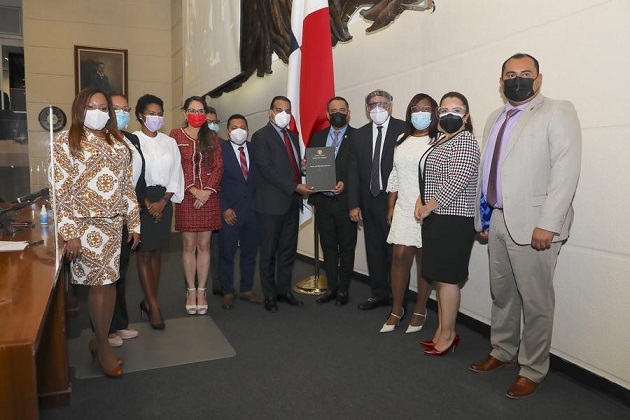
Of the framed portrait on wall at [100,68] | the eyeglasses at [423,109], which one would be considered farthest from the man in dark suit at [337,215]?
the framed portrait on wall at [100,68]

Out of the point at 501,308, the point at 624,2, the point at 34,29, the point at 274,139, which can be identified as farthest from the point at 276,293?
the point at 34,29

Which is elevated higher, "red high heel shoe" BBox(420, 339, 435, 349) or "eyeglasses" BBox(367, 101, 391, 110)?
"eyeglasses" BBox(367, 101, 391, 110)

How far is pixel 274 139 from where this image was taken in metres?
3.61

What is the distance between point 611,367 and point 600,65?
55.3 inches

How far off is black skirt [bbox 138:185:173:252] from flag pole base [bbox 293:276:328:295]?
142 centimetres

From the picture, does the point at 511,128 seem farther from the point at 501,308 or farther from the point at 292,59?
the point at 292,59

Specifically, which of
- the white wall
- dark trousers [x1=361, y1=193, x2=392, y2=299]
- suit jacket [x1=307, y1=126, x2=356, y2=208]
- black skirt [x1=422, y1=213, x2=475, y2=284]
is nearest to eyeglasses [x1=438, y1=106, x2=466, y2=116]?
the white wall

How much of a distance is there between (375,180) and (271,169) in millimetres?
727

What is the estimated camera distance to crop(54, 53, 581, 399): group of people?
2.28 metres

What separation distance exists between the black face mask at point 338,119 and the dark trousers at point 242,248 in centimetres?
92

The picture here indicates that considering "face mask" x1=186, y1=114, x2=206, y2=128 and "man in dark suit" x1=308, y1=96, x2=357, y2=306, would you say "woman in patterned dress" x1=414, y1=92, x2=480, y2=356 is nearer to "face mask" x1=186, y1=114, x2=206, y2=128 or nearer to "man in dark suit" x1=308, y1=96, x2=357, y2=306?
"man in dark suit" x1=308, y1=96, x2=357, y2=306

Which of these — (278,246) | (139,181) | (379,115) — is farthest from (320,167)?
(139,181)

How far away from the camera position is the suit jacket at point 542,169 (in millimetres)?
2195

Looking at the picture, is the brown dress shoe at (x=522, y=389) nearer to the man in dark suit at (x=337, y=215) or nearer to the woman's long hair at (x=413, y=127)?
the woman's long hair at (x=413, y=127)
